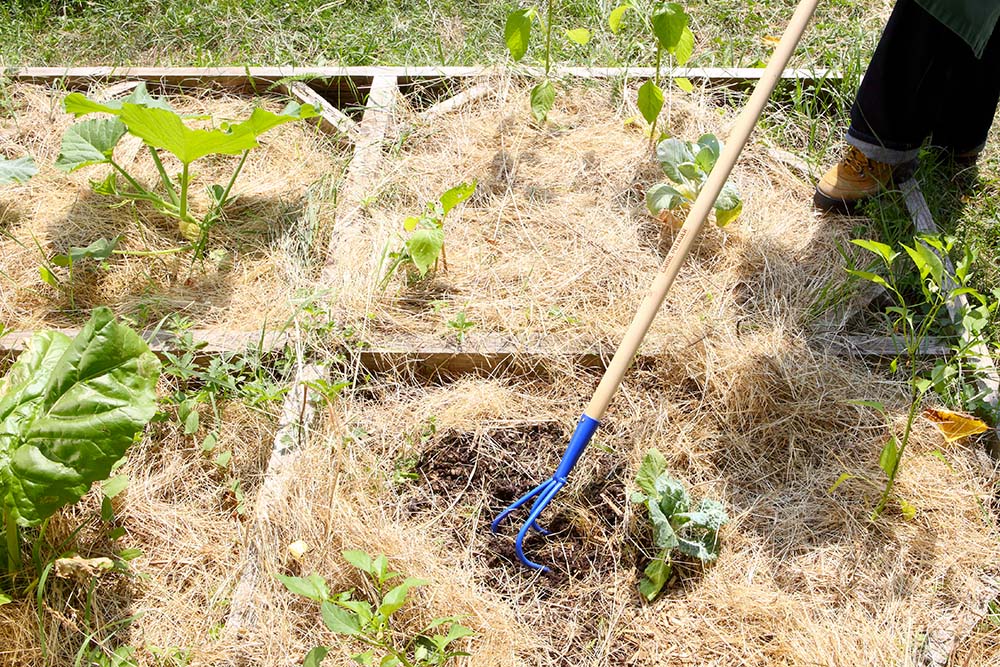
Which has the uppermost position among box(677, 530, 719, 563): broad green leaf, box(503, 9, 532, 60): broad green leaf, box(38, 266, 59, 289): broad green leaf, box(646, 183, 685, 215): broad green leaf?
box(503, 9, 532, 60): broad green leaf

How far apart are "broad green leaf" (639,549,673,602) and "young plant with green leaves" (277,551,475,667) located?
44 cm

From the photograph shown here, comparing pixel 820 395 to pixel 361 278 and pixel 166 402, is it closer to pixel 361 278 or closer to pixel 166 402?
pixel 361 278

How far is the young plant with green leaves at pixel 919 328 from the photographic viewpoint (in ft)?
6.27

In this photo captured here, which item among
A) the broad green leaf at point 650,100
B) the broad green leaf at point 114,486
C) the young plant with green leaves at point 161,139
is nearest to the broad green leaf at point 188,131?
the young plant with green leaves at point 161,139

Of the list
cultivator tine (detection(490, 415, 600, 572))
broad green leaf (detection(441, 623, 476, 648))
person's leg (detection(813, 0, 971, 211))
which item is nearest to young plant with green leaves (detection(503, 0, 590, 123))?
person's leg (detection(813, 0, 971, 211))

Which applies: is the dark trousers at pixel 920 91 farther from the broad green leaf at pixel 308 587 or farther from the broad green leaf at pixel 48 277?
the broad green leaf at pixel 48 277

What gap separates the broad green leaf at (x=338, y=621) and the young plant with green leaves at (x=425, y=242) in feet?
3.59

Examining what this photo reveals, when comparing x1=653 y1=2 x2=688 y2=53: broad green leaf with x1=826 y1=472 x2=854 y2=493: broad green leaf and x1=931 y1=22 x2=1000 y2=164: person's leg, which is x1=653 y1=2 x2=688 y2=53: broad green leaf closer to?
x1=931 y1=22 x2=1000 y2=164: person's leg

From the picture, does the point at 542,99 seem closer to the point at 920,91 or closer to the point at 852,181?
the point at 852,181

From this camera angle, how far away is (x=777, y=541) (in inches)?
79.2

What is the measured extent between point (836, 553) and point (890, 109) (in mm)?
1431

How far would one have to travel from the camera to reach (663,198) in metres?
2.58

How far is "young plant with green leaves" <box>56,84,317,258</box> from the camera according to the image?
2400 mm

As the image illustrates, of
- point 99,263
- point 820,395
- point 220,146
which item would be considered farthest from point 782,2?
point 99,263
